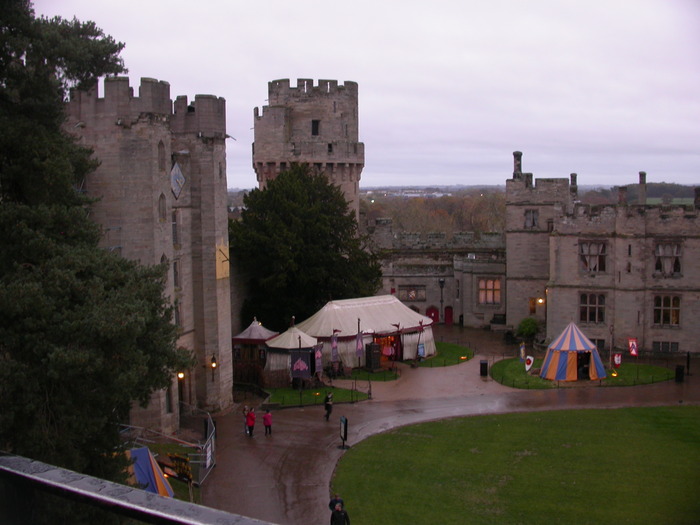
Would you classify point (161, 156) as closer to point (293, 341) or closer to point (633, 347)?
point (293, 341)

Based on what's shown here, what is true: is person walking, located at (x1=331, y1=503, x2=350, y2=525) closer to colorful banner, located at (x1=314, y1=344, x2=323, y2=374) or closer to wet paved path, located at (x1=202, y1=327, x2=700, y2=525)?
wet paved path, located at (x1=202, y1=327, x2=700, y2=525)

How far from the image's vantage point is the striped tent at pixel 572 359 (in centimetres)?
3403

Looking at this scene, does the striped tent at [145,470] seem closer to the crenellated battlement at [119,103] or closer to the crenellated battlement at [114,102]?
the crenellated battlement at [119,103]

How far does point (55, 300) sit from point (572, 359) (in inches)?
1003

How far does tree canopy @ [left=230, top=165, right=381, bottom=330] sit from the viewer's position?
126 ft

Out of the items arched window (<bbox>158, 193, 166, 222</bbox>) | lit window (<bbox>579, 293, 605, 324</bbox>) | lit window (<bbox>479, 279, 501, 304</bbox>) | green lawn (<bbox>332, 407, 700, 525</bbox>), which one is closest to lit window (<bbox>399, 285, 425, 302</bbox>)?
lit window (<bbox>479, 279, 501, 304</bbox>)

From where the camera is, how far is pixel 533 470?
2247 centimetres

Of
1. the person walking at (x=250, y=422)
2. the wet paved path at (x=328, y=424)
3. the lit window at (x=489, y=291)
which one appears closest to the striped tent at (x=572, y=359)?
the wet paved path at (x=328, y=424)

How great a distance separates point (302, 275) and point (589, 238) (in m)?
15.3

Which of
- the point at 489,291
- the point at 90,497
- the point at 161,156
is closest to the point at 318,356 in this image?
the point at 161,156

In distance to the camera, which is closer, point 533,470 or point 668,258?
point 533,470

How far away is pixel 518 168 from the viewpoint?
48000 mm

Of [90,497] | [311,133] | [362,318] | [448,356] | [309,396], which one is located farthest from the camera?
[311,133]

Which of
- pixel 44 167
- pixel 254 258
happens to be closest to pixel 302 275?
pixel 254 258
